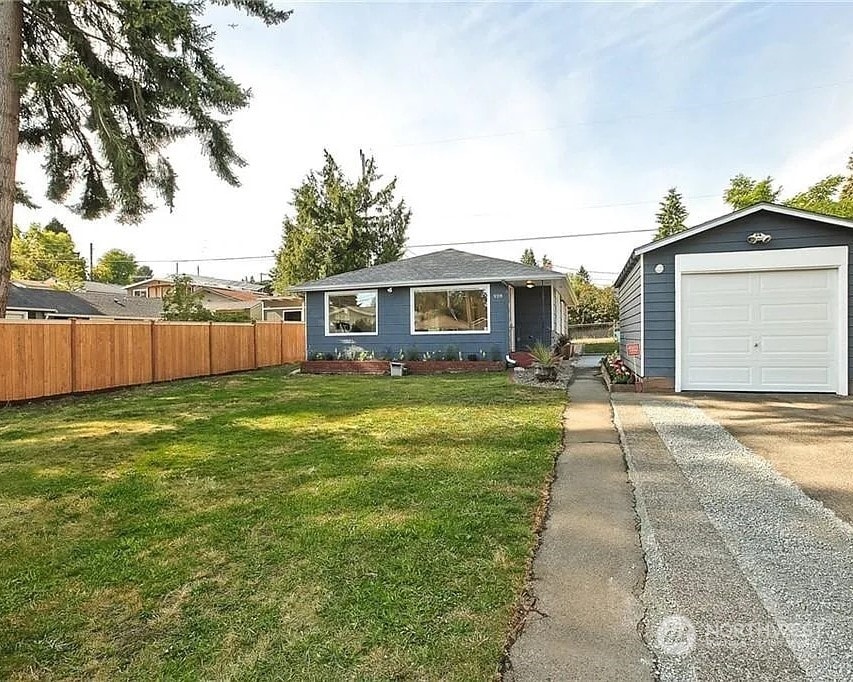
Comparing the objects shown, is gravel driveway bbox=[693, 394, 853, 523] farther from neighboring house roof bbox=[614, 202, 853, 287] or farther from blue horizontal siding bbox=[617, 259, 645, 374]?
neighboring house roof bbox=[614, 202, 853, 287]

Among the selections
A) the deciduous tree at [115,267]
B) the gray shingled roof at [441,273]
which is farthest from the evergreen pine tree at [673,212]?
the deciduous tree at [115,267]

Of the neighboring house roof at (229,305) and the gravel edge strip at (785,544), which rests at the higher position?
the neighboring house roof at (229,305)

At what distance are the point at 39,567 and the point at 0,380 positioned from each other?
799 centimetres

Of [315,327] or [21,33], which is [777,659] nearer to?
[21,33]

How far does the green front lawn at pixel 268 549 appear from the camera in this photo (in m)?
1.96

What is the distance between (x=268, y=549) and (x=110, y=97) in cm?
950

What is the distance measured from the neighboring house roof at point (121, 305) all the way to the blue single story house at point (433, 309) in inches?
581

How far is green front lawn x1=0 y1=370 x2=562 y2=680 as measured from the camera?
6.42 feet

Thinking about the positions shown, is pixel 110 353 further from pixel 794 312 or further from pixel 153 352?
pixel 794 312

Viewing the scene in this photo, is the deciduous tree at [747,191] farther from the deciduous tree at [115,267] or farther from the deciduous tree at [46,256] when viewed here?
the deciduous tree at [115,267]

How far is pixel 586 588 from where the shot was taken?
2432 mm

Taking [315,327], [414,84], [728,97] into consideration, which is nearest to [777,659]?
[315,327]

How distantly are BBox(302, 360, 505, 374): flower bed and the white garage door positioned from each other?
17.0 feet

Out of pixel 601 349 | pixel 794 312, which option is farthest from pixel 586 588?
pixel 601 349
